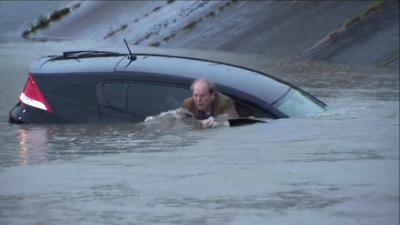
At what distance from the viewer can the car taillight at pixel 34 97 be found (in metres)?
10.6

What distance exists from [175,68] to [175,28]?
23.1 meters

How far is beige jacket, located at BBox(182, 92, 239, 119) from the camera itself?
1023 centimetres

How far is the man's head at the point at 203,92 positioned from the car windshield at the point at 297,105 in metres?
0.64

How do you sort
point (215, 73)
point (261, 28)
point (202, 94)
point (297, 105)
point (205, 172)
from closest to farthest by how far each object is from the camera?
point (205, 172) → point (202, 94) → point (215, 73) → point (297, 105) → point (261, 28)

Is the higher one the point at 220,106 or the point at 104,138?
the point at 220,106

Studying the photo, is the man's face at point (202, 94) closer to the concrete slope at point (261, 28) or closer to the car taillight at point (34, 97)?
the car taillight at point (34, 97)

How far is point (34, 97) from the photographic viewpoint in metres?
10.7

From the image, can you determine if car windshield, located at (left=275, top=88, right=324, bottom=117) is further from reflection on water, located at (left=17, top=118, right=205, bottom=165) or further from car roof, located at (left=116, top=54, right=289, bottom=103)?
reflection on water, located at (left=17, top=118, right=205, bottom=165)

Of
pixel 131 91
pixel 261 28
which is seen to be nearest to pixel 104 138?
pixel 131 91

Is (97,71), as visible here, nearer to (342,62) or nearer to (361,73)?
(361,73)

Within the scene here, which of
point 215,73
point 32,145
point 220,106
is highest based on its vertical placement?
point 215,73

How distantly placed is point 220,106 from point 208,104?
0.12m

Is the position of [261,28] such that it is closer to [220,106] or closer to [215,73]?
[215,73]

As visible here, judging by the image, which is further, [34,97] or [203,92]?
[34,97]
